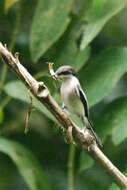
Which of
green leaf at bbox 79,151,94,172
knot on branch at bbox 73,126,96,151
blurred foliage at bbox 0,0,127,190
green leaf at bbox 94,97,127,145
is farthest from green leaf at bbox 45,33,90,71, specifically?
knot on branch at bbox 73,126,96,151

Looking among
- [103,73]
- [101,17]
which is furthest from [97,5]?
[103,73]

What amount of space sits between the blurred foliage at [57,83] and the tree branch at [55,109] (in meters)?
0.16

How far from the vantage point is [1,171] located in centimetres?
202

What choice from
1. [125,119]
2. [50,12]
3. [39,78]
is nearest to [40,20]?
[50,12]

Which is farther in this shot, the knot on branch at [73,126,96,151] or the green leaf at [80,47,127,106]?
the green leaf at [80,47,127,106]

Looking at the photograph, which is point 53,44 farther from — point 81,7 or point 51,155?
point 51,155

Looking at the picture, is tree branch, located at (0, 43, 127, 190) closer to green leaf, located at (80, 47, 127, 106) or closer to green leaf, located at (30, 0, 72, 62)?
green leaf, located at (80, 47, 127, 106)

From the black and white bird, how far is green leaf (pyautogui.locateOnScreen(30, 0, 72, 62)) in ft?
0.97

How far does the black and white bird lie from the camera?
147 centimetres

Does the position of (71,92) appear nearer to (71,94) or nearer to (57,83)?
(71,94)

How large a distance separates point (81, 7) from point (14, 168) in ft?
2.24

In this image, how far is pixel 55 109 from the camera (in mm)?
1231

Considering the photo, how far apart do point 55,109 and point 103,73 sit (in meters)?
0.50

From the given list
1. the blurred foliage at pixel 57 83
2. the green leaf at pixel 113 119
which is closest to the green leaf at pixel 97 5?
the blurred foliage at pixel 57 83
